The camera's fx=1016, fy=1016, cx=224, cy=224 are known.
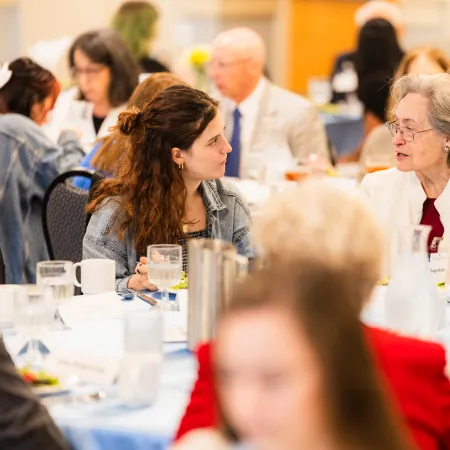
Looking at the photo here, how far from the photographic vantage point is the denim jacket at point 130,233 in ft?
10.1

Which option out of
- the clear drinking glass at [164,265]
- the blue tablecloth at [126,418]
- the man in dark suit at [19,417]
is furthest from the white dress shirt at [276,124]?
the man in dark suit at [19,417]

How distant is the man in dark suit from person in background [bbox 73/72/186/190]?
6.46ft

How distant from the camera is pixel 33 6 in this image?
32.6 ft

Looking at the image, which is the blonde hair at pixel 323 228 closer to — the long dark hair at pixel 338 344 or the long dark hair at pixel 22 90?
the long dark hair at pixel 338 344

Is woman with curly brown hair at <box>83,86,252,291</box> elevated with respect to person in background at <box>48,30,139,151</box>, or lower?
lower

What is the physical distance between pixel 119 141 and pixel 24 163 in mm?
835

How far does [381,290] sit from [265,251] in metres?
1.45

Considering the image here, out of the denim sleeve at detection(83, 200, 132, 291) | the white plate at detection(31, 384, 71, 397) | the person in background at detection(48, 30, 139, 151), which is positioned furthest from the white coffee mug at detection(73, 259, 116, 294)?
the person in background at detection(48, 30, 139, 151)

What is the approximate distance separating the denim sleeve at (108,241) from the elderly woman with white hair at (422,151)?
3.03 feet

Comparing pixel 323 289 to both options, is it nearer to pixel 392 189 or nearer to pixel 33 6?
pixel 392 189

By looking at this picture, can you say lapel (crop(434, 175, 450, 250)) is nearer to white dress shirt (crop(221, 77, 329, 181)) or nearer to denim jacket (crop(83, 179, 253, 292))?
denim jacket (crop(83, 179, 253, 292))

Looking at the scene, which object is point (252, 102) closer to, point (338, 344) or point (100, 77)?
point (100, 77)

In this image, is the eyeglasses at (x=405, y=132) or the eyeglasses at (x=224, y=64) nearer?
the eyeglasses at (x=405, y=132)

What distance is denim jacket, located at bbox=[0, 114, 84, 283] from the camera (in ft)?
14.7
